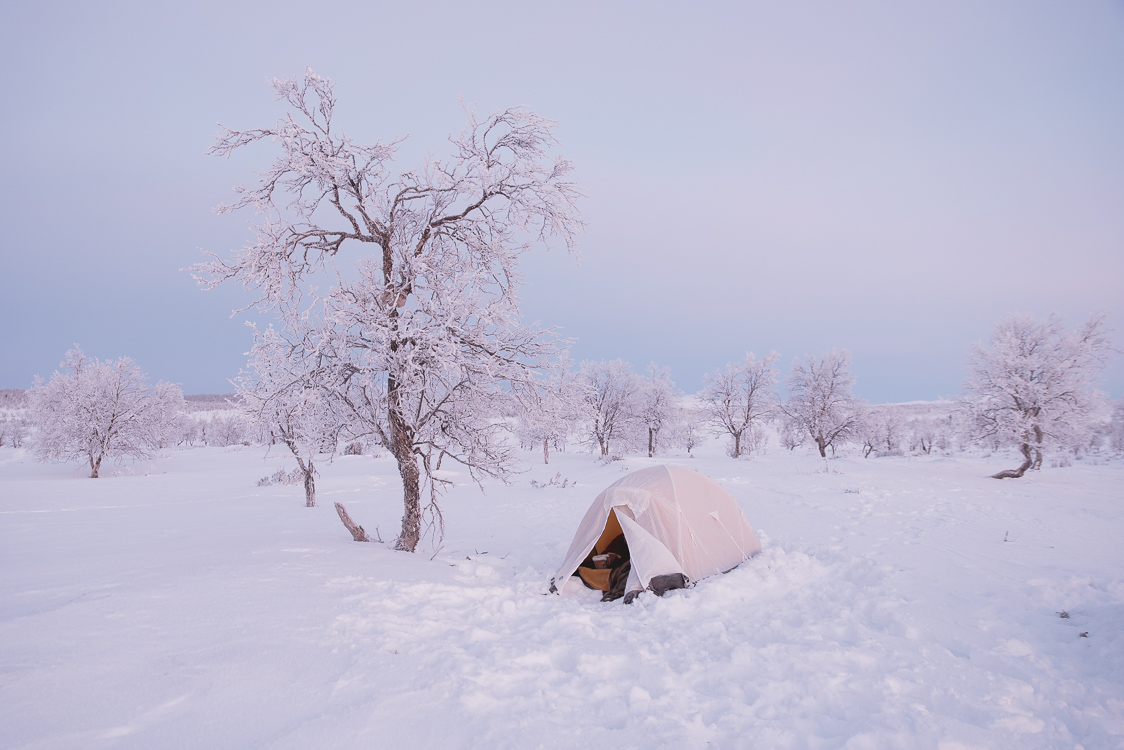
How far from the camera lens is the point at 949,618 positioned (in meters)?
5.22

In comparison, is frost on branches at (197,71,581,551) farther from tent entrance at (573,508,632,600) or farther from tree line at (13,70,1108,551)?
tent entrance at (573,508,632,600)

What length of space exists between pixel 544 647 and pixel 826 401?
31.6 m

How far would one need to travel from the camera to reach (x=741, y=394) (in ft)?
109

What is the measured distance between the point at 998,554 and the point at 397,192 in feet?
39.0

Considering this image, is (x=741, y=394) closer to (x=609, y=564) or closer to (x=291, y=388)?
(x=609, y=564)

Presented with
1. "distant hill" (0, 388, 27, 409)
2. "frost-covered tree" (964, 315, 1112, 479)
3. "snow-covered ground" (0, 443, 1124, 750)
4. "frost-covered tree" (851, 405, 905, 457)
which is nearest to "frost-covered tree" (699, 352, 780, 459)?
"frost-covered tree" (964, 315, 1112, 479)

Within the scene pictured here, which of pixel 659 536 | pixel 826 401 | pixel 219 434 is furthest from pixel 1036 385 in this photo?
pixel 219 434

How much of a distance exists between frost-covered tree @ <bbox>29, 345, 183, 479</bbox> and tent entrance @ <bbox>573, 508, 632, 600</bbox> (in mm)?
32757

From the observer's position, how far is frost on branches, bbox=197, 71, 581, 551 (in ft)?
22.6

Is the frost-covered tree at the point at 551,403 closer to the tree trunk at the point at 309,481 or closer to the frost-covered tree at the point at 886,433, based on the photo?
the tree trunk at the point at 309,481

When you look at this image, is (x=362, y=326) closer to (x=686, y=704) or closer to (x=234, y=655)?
(x=234, y=655)

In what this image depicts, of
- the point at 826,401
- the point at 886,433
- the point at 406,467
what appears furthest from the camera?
the point at 886,433

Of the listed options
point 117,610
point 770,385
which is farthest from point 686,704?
point 770,385

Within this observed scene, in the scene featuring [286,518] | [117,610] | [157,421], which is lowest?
[286,518]
